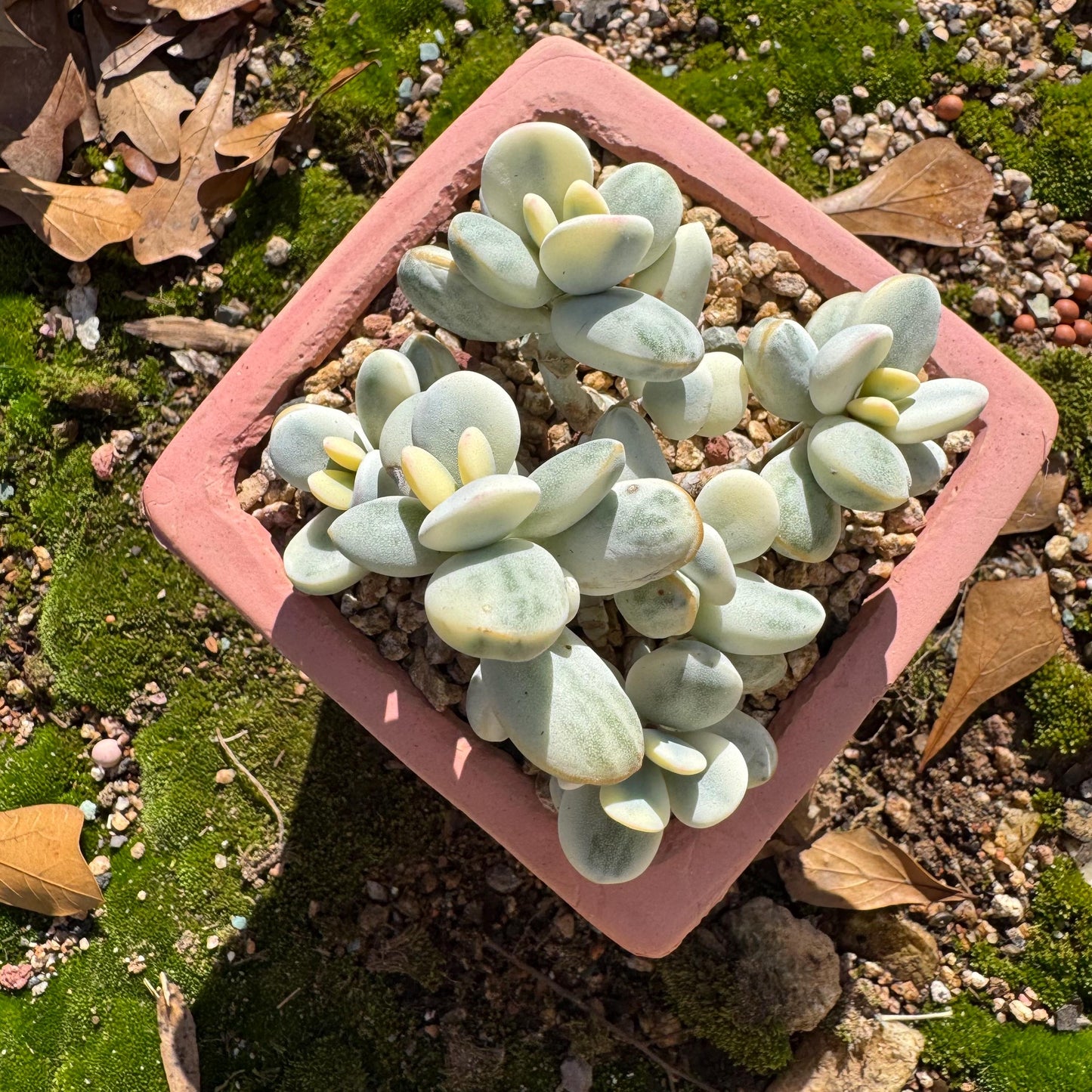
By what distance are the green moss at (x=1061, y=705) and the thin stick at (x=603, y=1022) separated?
79 cm

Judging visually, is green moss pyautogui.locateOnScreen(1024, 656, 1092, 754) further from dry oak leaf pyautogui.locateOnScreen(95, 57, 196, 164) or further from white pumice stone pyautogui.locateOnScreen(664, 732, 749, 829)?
dry oak leaf pyautogui.locateOnScreen(95, 57, 196, 164)

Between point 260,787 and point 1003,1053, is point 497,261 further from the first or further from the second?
point 1003,1053

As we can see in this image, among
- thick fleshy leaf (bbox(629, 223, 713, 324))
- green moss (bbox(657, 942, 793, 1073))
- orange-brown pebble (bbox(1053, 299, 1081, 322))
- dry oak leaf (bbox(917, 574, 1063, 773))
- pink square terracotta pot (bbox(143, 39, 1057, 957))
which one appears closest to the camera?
thick fleshy leaf (bbox(629, 223, 713, 324))

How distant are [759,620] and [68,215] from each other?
4.74 ft

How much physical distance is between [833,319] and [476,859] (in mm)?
1086

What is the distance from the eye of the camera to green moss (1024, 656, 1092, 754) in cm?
156

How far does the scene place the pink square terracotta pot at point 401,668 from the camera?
3.42ft

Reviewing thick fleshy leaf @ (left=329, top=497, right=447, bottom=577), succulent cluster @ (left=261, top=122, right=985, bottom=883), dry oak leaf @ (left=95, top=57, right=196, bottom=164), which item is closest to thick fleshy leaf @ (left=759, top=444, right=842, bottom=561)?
succulent cluster @ (left=261, top=122, right=985, bottom=883)

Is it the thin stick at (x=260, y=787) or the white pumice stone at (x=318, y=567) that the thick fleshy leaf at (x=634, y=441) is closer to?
the white pumice stone at (x=318, y=567)

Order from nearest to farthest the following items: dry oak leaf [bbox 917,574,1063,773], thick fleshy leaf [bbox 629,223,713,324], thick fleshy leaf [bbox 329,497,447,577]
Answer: thick fleshy leaf [bbox 329,497,447,577] < thick fleshy leaf [bbox 629,223,713,324] < dry oak leaf [bbox 917,574,1063,773]

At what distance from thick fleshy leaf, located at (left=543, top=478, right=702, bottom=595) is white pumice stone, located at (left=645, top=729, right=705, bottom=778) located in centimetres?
14

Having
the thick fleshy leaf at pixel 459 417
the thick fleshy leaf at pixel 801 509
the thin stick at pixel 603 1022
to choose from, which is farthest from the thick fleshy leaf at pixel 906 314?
the thin stick at pixel 603 1022

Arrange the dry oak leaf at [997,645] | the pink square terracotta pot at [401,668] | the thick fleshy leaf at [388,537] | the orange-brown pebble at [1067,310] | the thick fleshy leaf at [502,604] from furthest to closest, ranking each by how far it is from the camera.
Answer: the orange-brown pebble at [1067,310] → the dry oak leaf at [997,645] → the pink square terracotta pot at [401,668] → the thick fleshy leaf at [388,537] → the thick fleshy leaf at [502,604]

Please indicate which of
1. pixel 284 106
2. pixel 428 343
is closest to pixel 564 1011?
pixel 428 343
